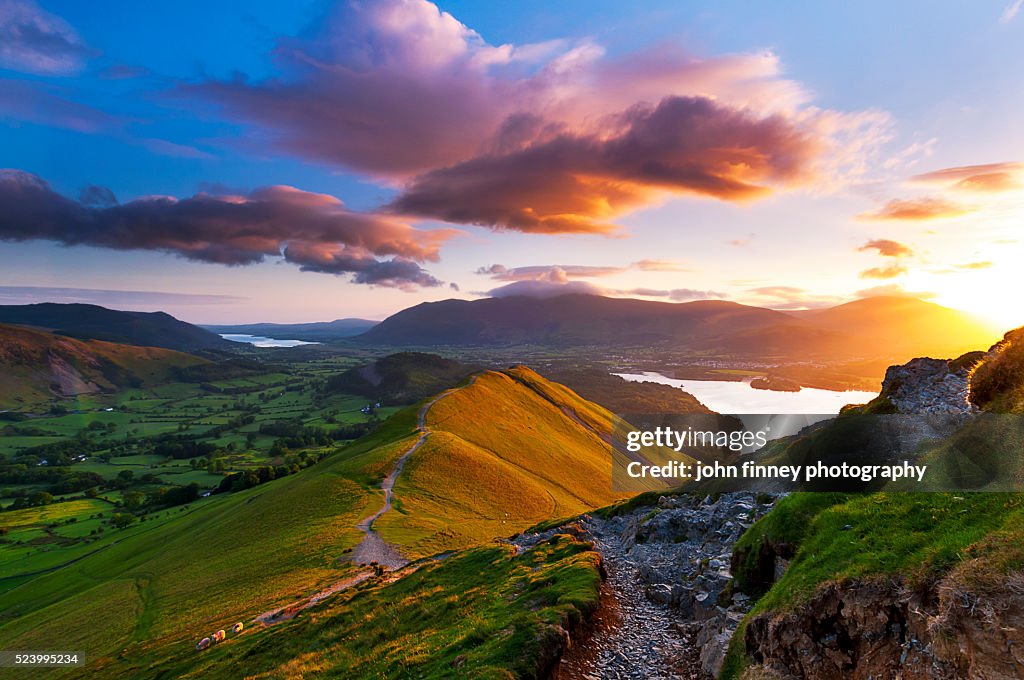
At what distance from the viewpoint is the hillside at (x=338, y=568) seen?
28016 mm

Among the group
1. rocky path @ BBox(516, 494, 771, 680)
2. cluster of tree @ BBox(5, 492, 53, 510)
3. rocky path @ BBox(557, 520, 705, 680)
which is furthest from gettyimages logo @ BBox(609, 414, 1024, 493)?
cluster of tree @ BBox(5, 492, 53, 510)

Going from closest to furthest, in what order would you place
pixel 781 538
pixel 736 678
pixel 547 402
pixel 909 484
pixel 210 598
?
pixel 736 678, pixel 909 484, pixel 781 538, pixel 210 598, pixel 547 402

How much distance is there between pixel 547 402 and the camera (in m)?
171

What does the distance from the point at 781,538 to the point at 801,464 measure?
49.5ft

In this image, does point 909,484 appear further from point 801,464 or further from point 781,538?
point 801,464

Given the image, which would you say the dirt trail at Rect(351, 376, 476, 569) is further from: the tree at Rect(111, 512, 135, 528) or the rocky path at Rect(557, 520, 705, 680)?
the tree at Rect(111, 512, 135, 528)

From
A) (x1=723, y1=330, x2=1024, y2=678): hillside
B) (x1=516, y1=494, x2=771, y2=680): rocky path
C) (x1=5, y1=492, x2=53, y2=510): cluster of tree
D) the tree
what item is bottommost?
(x1=5, y1=492, x2=53, y2=510): cluster of tree

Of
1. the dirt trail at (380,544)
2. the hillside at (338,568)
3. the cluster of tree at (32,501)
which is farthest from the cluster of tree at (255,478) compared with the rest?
the cluster of tree at (32,501)

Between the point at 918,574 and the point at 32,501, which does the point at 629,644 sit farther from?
the point at 32,501

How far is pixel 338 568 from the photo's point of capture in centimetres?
5103

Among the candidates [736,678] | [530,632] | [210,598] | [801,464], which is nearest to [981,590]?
[736,678]

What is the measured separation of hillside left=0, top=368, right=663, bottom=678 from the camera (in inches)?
1103

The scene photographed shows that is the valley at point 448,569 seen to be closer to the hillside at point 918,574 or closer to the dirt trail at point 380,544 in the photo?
the hillside at point 918,574

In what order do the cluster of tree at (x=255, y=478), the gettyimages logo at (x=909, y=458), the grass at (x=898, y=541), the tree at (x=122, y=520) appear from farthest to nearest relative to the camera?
the cluster of tree at (x=255, y=478) → the tree at (x=122, y=520) → the gettyimages logo at (x=909, y=458) → the grass at (x=898, y=541)
